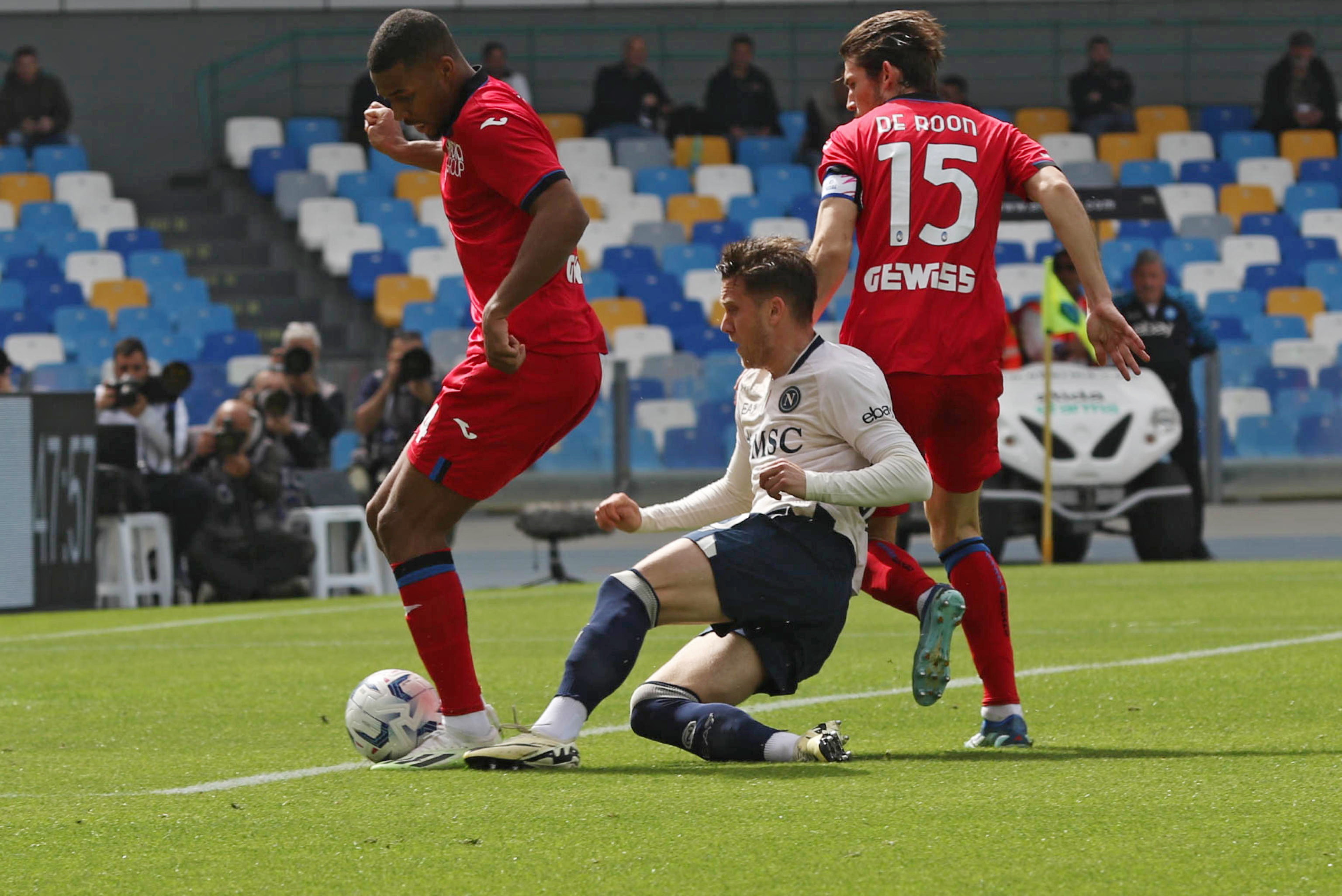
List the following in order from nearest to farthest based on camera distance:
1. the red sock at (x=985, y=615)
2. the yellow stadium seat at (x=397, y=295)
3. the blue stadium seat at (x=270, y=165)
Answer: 1. the red sock at (x=985, y=615)
2. the yellow stadium seat at (x=397, y=295)
3. the blue stadium seat at (x=270, y=165)

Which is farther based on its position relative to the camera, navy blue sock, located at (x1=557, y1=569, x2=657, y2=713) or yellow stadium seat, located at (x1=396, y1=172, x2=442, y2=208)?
yellow stadium seat, located at (x1=396, y1=172, x2=442, y2=208)

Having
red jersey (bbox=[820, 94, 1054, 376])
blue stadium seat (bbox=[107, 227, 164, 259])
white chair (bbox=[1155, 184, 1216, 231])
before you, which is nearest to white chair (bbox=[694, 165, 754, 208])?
white chair (bbox=[1155, 184, 1216, 231])

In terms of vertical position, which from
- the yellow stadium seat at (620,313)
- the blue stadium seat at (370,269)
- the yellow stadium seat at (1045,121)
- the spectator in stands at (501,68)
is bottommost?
A: the yellow stadium seat at (620,313)

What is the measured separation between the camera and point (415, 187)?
22.6 metres

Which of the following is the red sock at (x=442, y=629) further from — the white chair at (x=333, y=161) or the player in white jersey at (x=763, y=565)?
the white chair at (x=333, y=161)

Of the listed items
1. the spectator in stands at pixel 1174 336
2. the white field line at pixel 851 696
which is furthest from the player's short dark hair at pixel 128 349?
the white field line at pixel 851 696

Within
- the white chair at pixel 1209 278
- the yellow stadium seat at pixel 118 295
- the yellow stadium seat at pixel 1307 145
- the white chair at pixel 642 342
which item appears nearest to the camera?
the white chair at pixel 642 342

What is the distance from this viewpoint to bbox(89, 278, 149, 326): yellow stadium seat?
65.9ft

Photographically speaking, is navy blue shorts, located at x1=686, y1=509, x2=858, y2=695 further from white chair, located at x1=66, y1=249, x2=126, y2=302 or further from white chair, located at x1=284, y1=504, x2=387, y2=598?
white chair, located at x1=66, y1=249, x2=126, y2=302

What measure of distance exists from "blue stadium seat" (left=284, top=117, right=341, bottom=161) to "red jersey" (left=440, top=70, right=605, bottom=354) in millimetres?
19024

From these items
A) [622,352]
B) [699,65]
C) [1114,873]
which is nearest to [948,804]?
[1114,873]

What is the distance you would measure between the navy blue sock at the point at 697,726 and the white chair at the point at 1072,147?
19555 mm

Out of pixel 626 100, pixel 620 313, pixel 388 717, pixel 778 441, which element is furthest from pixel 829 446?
pixel 626 100

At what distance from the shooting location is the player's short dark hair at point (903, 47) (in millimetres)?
5250
